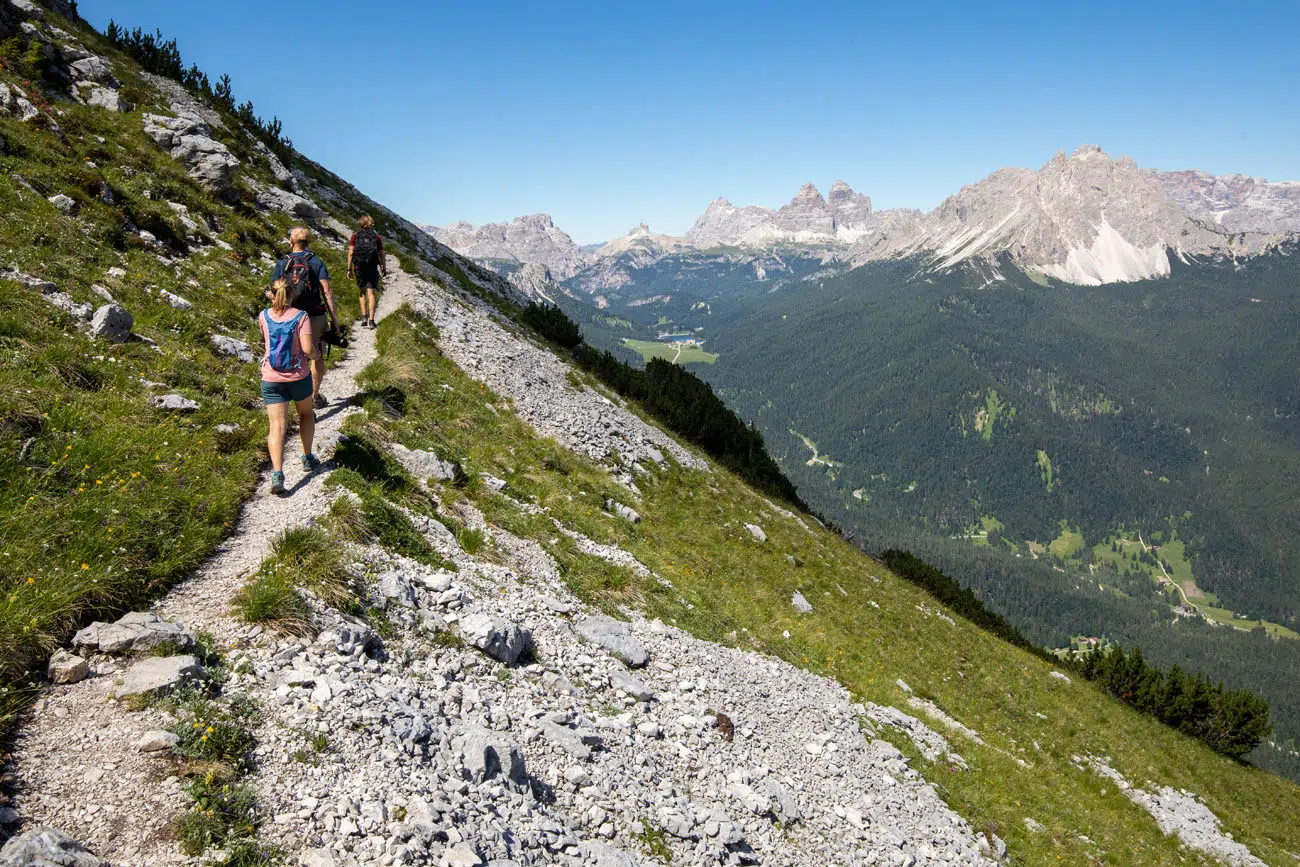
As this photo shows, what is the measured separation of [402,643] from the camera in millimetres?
8469

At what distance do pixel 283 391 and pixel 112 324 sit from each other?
20.7 feet

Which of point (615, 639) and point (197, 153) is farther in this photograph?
point (197, 153)

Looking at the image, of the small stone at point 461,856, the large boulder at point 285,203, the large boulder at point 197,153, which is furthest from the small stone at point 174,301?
the large boulder at point 285,203

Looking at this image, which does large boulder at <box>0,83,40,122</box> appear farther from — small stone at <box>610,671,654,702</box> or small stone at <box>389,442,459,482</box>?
small stone at <box>610,671,654,702</box>

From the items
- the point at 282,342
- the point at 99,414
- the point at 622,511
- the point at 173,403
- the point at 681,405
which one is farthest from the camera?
the point at 681,405

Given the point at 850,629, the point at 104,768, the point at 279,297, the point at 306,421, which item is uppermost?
the point at 279,297

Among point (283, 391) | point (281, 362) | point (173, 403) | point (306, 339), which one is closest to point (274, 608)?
point (283, 391)

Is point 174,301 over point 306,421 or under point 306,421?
over

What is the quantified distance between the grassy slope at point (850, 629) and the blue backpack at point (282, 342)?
5.01m

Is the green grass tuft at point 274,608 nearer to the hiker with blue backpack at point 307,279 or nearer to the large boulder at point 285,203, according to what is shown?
the hiker with blue backpack at point 307,279

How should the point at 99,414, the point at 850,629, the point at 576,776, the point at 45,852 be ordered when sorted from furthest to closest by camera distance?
the point at 850,629 < the point at 99,414 < the point at 576,776 < the point at 45,852

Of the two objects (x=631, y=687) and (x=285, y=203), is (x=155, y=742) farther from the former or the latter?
(x=285, y=203)

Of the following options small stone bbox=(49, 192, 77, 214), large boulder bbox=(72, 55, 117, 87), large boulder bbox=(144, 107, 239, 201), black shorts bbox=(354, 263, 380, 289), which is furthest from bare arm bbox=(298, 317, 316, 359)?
large boulder bbox=(72, 55, 117, 87)

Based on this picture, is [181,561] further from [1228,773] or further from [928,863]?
[1228,773]
